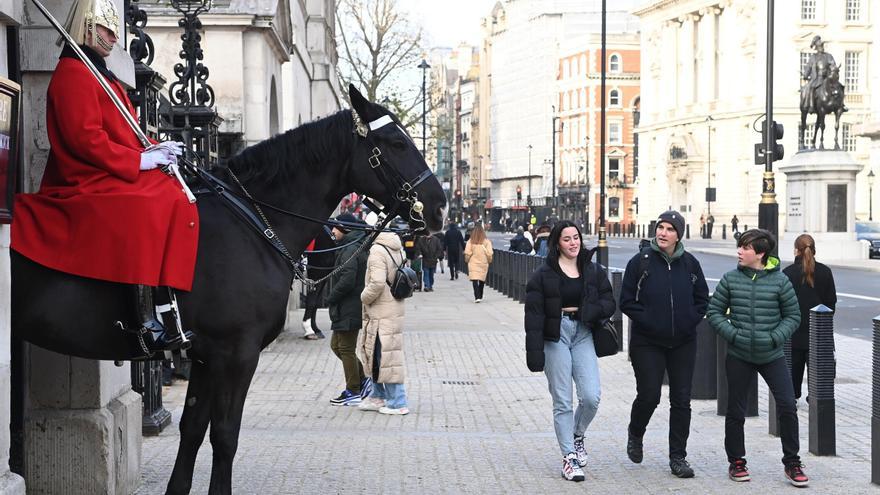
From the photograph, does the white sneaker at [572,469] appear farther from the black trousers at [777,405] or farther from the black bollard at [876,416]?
the black bollard at [876,416]

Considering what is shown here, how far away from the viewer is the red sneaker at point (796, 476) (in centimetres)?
830

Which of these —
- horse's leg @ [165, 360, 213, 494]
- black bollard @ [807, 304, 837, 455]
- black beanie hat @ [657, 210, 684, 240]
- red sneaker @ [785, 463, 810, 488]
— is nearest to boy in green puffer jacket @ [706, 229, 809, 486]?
red sneaker @ [785, 463, 810, 488]

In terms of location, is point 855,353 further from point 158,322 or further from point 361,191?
point 158,322

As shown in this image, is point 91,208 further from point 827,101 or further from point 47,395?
point 827,101

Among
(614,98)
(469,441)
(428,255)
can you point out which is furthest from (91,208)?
(614,98)

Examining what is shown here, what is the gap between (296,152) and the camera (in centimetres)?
674

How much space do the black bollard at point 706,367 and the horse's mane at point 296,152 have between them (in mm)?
6841

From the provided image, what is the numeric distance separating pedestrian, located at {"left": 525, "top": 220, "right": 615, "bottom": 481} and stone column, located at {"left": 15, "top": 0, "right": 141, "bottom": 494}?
3070 millimetres

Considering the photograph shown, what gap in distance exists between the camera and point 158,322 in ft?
19.5

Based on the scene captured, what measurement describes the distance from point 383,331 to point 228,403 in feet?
18.2

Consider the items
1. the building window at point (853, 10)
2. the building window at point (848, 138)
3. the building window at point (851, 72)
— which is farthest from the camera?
the building window at point (851, 72)

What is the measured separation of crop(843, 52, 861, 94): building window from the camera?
87375mm

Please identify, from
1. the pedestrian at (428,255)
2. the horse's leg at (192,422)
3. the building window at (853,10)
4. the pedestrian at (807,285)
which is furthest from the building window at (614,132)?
the horse's leg at (192,422)

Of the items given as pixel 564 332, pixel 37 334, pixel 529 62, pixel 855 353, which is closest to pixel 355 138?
pixel 37 334
